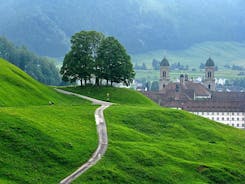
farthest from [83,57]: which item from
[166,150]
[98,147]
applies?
[98,147]

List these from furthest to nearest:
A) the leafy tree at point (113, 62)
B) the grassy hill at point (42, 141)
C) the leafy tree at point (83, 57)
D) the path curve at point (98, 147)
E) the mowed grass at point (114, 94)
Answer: the leafy tree at point (113, 62)
the leafy tree at point (83, 57)
the mowed grass at point (114, 94)
the path curve at point (98, 147)
the grassy hill at point (42, 141)

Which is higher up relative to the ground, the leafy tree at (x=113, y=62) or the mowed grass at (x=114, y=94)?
the leafy tree at (x=113, y=62)

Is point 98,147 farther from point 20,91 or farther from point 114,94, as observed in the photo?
point 114,94

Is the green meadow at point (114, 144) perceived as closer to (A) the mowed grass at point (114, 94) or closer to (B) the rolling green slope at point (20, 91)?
(B) the rolling green slope at point (20, 91)

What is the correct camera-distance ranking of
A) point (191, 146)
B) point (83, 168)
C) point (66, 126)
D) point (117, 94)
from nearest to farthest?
point (83, 168)
point (66, 126)
point (191, 146)
point (117, 94)

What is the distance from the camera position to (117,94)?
380ft

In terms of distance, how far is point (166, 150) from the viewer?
72938 millimetres

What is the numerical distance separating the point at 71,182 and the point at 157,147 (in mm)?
19559

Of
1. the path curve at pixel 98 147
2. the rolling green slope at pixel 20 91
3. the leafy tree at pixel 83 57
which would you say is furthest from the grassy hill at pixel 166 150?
the leafy tree at pixel 83 57

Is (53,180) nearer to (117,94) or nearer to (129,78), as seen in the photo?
(117,94)

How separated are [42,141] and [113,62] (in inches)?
2307

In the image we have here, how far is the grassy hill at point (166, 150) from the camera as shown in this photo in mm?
62719

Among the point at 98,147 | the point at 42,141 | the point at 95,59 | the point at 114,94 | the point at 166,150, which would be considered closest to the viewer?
the point at 42,141

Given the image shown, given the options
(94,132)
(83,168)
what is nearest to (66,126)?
(94,132)
